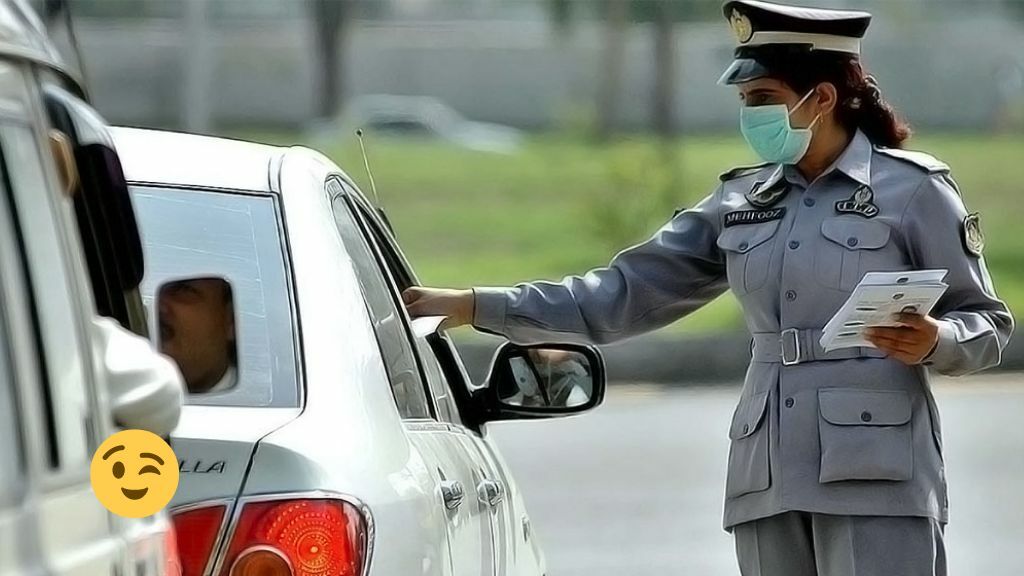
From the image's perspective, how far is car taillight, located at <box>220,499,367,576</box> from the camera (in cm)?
268

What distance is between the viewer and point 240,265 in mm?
A: 3240

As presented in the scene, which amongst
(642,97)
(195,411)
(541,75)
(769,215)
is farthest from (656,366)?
(195,411)

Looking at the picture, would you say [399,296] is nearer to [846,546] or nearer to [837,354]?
[837,354]

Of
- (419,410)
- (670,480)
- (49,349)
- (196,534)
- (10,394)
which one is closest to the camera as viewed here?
(10,394)

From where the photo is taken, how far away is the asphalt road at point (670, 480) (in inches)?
340

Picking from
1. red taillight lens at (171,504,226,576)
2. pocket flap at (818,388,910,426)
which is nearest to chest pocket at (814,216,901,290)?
pocket flap at (818,388,910,426)

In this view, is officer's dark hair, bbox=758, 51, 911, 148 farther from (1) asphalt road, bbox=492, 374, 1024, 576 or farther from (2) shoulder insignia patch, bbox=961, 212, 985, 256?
(1) asphalt road, bbox=492, 374, 1024, 576

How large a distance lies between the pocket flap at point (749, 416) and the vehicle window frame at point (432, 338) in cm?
60

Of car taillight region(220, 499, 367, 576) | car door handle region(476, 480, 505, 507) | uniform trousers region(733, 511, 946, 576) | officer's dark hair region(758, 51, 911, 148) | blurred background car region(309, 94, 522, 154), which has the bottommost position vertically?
uniform trousers region(733, 511, 946, 576)

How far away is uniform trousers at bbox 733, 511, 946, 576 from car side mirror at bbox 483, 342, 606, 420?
0.50 metres

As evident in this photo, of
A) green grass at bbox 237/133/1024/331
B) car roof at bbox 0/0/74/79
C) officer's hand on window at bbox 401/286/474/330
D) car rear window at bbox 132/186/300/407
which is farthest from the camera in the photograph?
green grass at bbox 237/133/1024/331

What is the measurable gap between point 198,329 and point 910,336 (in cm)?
152

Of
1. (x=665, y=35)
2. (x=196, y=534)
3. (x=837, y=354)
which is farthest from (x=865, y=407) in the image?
(x=665, y=35)

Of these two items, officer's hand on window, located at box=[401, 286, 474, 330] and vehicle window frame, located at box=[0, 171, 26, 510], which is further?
officer's hand on window, located at box=[401, 286, 474, 330]
